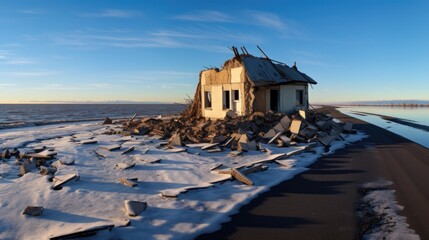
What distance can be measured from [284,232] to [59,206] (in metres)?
4.72

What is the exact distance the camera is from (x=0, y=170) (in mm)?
9500

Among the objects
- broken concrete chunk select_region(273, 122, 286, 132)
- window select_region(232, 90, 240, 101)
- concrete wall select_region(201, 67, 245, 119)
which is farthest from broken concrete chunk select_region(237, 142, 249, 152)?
window select_region(232, 90, 240, 101)

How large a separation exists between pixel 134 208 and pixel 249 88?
1365cm

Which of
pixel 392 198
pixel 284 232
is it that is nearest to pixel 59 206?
pixel 284 232

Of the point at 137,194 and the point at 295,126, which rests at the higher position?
the point at 295,126

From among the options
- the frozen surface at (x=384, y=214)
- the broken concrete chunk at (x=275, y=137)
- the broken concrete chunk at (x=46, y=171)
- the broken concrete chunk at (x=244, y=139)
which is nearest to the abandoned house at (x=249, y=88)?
the broken concrete chunk at (x=275, y=137)

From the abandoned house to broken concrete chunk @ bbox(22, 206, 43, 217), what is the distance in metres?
14.1

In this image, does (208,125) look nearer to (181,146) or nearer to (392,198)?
(181,146)

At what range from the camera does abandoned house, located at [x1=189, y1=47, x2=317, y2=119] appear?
18531 mm

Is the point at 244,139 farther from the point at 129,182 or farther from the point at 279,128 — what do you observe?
the point at 129,182

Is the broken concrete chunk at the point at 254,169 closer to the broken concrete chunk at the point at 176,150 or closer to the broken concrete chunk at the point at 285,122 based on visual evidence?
the broken concrete chunk at the point at 176,150

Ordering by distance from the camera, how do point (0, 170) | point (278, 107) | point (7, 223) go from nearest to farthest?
point (7, 223), point (0, 170), point (278, 107)

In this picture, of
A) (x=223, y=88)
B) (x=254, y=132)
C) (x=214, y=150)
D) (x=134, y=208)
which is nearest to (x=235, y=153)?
(x=214, y=150)

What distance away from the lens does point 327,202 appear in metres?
6.59
